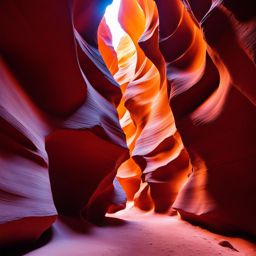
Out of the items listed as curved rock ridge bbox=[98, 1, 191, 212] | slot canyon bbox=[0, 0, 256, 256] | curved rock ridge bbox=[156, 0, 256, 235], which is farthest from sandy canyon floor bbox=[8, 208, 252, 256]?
curved rock ridge bbox=[98, 1, 191, 212]

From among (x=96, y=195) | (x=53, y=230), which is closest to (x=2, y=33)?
(x=53, y=230)

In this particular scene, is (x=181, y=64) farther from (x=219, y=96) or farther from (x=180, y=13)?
(x=219, y=96)

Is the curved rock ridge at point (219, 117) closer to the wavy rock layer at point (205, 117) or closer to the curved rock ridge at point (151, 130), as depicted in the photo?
the wavy rock layer at point (205, 117)

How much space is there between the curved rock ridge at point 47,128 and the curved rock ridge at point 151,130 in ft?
6.15

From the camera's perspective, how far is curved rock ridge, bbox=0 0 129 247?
2.22 m

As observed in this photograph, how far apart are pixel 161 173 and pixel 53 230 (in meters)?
3.81

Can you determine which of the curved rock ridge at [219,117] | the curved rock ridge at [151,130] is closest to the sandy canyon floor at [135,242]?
the curved rock ridge at [219,117]

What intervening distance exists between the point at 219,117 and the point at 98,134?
1.97m

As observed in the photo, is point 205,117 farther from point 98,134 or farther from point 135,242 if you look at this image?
point 135,242

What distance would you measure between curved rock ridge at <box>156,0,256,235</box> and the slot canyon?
0.02m

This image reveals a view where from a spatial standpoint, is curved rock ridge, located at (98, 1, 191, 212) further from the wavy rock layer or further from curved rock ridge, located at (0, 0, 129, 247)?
curved rock ridge, located at (0, 0, 129, 247)

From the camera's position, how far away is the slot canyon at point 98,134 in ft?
7.91

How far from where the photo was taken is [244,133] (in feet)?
11.6

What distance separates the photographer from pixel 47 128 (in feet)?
10.8
